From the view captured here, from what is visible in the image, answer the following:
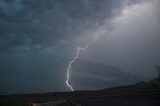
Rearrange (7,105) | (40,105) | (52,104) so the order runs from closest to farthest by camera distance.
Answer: (7,105)
(40,105)
(52,104)

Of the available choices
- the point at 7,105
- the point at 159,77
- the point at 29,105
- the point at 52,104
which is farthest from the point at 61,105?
the point at 159,77

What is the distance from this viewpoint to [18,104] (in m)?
25.7

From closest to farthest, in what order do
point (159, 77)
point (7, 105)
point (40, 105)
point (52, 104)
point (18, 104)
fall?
point (7, 105) → point (18, 104) → point (40, 105) → point (52, 104) → point (159, 77)

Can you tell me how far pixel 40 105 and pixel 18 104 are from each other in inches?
341

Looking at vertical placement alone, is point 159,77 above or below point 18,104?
above

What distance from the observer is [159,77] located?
14925cm

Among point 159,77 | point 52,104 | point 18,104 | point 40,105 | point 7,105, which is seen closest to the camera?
point 7,105

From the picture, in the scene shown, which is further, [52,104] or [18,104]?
Answer: [52,104]

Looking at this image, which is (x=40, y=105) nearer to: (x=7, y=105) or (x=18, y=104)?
(x=18, y=104)

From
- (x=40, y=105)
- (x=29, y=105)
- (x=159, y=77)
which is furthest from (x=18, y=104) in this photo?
(x=159, y=77)

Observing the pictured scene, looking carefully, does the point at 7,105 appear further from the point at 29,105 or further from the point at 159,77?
the point at 159,77

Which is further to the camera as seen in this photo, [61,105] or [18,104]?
[61,105]

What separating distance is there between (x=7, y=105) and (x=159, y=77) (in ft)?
444

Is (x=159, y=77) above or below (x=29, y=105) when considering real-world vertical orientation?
above
